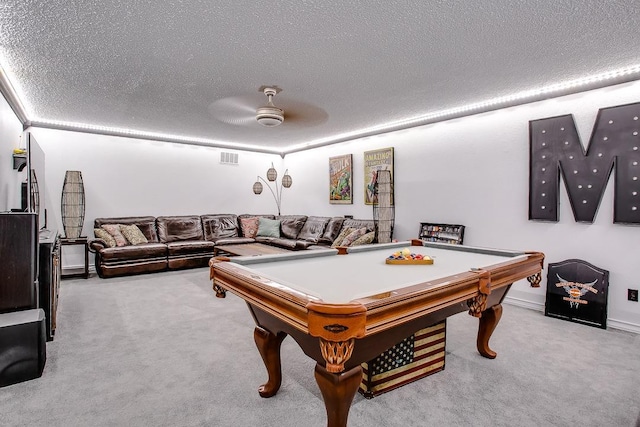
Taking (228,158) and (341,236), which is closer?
(341,236)

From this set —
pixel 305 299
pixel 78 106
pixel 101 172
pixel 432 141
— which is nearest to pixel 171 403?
pixel 305 299

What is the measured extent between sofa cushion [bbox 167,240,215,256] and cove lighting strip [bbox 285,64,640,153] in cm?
345

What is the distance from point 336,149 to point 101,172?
4388mm

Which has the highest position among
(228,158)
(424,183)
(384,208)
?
(228,158)

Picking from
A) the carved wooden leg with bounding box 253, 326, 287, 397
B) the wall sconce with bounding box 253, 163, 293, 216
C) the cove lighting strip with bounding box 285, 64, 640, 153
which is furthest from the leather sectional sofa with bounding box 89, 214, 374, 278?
the carved wooden leg with bounding box 253, 326, 287, 397

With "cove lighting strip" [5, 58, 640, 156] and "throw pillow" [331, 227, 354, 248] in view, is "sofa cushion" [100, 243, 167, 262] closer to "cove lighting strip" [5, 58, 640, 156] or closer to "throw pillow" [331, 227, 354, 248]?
"cove lighting strip" [5, 58, 640, 156]

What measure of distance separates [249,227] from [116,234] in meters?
2.48

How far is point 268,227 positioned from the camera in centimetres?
705

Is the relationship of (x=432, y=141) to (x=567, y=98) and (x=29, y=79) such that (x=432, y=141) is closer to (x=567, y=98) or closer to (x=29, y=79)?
(x=567, y=98)

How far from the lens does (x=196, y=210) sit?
7008 millimetres

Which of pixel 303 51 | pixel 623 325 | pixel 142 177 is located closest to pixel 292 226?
pixel 142 177

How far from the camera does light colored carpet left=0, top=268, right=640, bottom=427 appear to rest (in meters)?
1.86

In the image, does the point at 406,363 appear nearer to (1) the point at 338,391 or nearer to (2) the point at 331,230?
(1) the point at 338,391

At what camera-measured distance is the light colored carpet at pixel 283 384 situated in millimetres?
1855
